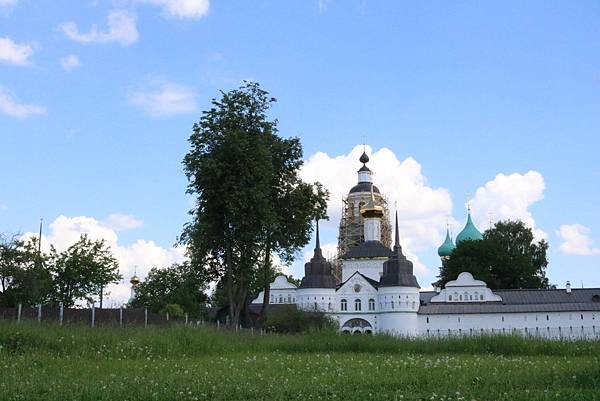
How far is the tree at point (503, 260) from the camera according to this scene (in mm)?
75062

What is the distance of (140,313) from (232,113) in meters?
13.6

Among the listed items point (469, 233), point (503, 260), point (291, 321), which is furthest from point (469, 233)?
point (291, 321)

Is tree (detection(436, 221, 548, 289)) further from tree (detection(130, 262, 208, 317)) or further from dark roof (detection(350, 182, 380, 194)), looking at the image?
tree (detection(130, 262, 208, 317))

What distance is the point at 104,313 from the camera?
24422 millimetres

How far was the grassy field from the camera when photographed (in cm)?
998

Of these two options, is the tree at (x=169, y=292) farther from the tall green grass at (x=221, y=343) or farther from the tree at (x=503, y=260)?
the tall green grass at (x=221, y=343)

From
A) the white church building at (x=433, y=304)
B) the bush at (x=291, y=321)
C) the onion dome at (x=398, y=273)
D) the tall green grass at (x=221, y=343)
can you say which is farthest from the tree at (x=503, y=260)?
the tall green grass at (x=221, y=343)

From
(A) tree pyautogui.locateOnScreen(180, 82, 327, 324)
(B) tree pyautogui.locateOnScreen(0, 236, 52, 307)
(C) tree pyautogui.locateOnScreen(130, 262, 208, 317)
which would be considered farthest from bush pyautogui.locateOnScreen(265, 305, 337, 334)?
(C) tree pyautogui.locateOnScreen(130, 262, 208, 317)

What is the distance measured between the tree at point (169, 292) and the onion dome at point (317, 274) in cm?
1059


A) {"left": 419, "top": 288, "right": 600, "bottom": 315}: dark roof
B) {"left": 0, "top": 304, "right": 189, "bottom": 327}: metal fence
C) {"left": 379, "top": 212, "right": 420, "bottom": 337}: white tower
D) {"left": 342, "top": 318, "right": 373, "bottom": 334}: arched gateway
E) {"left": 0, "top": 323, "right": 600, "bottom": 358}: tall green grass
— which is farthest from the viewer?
{"left": 342, "top": 318, "right": 373, "bottom": 334}: arched gateway

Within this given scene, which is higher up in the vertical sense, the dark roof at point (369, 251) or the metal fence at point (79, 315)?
the dark roof at point (369, 251)

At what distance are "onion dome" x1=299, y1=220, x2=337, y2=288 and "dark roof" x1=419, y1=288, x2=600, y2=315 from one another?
878 cm

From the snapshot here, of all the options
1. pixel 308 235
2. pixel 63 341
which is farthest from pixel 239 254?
pixel 63 341

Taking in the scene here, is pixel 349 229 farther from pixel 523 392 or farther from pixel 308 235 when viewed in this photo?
pixel 523 392
